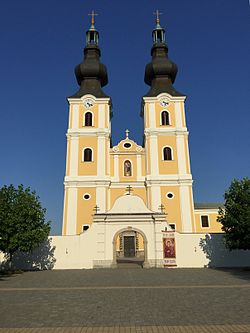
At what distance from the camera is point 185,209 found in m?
31.6

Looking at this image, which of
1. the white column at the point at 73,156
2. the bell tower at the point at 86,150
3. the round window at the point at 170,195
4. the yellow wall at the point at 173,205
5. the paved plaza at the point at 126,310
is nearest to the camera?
the paved plaza at the point at 126,310

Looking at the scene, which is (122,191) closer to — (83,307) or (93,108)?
(93,108)

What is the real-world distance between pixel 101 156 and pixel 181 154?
8.42 meters

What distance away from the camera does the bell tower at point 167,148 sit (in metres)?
32.0

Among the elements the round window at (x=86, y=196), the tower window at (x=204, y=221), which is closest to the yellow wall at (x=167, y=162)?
the round window at (x=86, y=196)

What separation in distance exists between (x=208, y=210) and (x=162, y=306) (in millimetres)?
30807

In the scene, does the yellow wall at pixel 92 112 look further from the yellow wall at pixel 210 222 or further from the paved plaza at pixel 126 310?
the paved plaza at pixel 126 310

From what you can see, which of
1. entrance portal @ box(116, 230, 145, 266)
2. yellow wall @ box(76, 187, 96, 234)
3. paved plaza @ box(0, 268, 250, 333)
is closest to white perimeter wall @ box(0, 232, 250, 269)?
yellow wall @ box(76, 187, 96, 234)

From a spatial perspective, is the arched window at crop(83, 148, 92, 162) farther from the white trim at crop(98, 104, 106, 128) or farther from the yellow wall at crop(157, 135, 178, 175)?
the yellow wall at crop(157, 135, 178, 175)

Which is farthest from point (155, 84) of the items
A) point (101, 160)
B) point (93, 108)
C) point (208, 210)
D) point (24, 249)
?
point (24, 249)

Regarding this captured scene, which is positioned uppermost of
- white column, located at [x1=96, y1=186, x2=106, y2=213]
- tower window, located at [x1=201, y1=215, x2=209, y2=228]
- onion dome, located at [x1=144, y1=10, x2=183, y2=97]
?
onion dome, located at [x1=144, y1=10, x2=183, y2=97]

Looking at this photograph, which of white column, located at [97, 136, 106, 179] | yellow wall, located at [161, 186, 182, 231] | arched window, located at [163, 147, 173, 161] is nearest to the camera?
yellow wall, located at [161, 186, 182, 231]

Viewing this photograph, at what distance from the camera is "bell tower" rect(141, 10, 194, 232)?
32.0 meters

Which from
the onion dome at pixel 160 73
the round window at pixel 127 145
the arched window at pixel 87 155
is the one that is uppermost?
the onion dome at pixel 160 73
